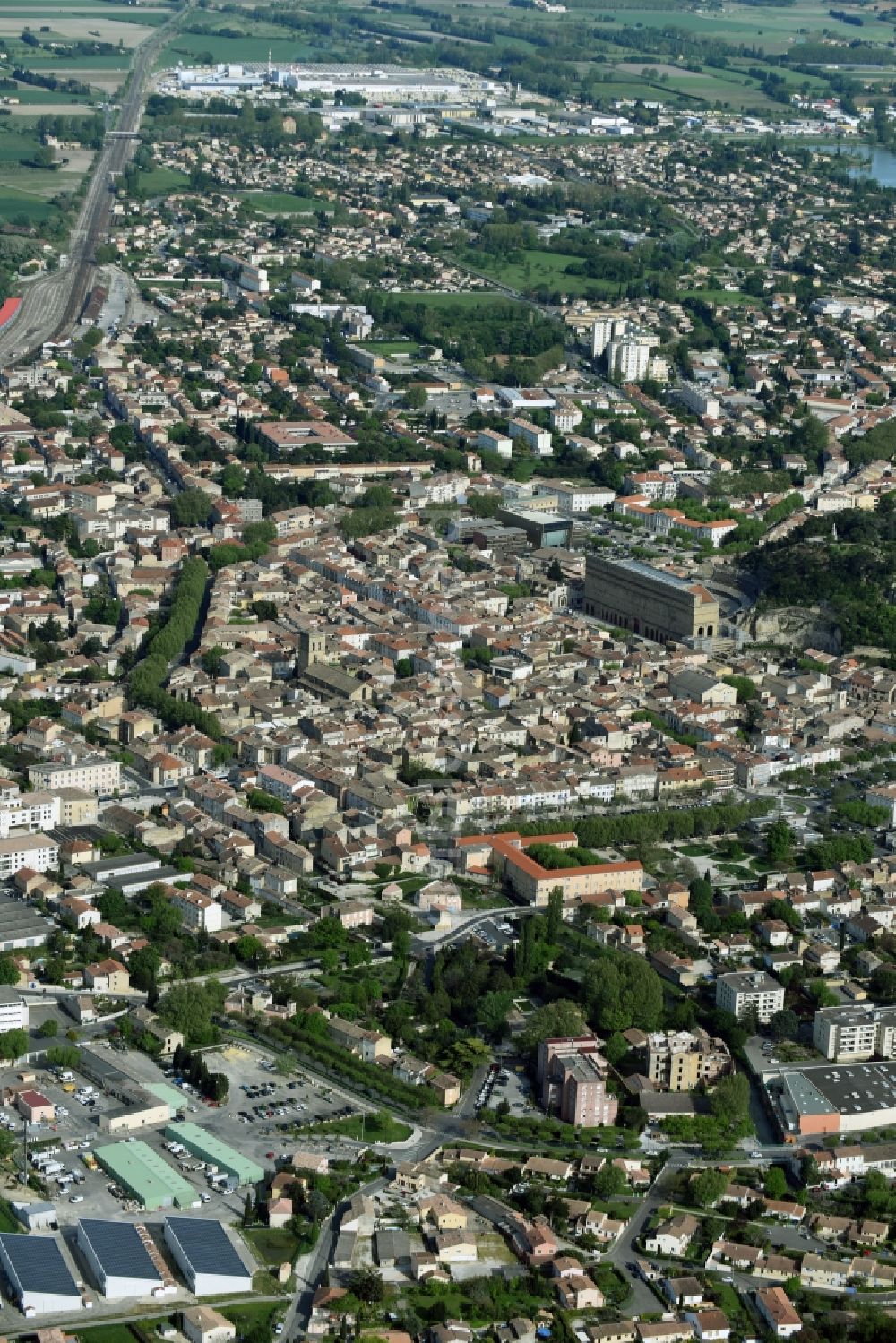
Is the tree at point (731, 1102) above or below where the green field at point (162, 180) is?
above

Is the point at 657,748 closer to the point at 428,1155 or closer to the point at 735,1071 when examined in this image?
the point at 735,1071

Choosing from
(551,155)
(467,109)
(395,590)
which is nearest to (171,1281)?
(395,590)

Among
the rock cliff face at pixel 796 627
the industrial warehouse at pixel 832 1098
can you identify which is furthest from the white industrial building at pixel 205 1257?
the rock cliff face at pixel 796 627

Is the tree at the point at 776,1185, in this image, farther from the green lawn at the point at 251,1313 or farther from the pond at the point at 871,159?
the pond at the point at 871,159

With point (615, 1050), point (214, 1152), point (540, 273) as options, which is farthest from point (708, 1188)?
point (540, 273)

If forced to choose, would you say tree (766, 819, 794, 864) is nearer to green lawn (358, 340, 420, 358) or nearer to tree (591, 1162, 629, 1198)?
tree (591, 1162, 629, 1198)

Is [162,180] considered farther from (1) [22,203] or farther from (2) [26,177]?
(1) [22,203]
